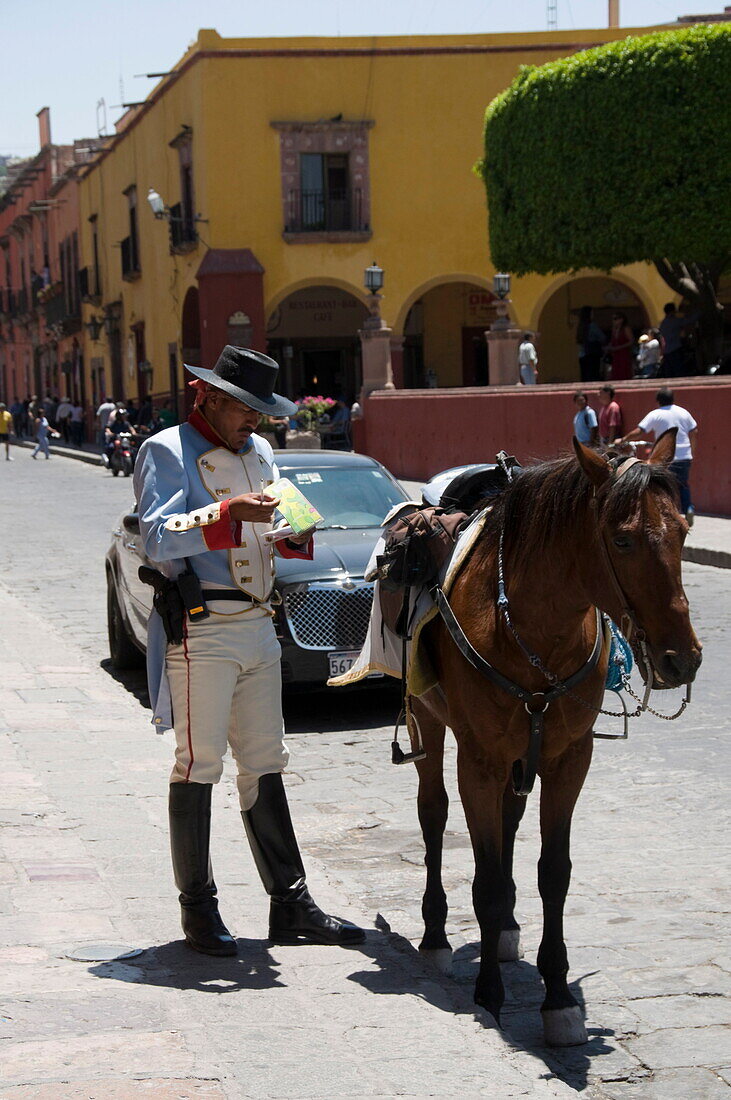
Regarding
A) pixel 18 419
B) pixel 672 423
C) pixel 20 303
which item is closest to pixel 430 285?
pixel 672 423

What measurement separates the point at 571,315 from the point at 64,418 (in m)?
18.4

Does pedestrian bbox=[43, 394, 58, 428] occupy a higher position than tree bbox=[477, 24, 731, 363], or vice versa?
tree bbox=[477, 24, 731, 363]

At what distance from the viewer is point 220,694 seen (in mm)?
4957

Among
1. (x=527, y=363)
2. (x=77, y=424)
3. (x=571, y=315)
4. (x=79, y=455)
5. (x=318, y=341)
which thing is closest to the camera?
(x=527, y=363)

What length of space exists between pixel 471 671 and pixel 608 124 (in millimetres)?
25515

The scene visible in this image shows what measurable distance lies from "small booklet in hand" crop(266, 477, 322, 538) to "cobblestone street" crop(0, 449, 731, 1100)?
1385mm

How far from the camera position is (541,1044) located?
15.2 feet

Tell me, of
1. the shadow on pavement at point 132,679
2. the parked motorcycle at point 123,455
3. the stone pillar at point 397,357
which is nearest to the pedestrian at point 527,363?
the stone pillar at point 397,357

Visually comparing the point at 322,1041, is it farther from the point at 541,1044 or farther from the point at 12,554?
the point at 12,554

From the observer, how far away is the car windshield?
10.6 metres

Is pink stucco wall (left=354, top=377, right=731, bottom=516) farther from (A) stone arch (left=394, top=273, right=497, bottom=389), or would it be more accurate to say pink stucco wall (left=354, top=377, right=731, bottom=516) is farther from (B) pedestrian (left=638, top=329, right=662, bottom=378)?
(A) stone arch (left=394, top=273, right=497, bottom=389)

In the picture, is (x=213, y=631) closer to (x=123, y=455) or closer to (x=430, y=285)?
(x=123, y=455)

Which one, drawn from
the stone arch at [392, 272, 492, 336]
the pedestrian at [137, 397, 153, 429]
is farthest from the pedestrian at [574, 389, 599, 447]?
the pedestrian at [137, 397, 153, 429]

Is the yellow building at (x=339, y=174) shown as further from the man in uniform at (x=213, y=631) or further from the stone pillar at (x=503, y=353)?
the man in uniform at (x=213, y=631)
